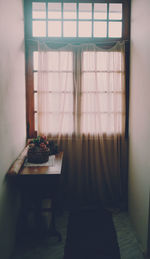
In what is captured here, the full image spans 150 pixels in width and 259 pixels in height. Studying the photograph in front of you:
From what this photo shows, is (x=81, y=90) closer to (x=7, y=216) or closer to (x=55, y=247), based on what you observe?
(x=7, y=216)

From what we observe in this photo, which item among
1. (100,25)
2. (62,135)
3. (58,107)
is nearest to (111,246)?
(62,135)

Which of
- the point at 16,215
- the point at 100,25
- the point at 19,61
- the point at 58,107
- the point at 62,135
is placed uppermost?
the point at 100,25

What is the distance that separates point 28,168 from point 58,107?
3.53 ft

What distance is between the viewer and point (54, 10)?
11.4 feet

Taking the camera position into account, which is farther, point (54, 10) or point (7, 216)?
point (54, 10)

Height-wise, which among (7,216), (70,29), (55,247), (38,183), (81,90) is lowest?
(55,247)

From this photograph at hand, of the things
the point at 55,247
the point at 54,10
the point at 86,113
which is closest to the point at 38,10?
the point at 54,10

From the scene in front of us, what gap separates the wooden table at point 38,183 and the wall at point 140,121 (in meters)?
A: 0.96

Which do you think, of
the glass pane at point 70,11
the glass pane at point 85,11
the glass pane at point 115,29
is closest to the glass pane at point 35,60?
the glass pane at point 70,11

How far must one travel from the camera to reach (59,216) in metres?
3.50

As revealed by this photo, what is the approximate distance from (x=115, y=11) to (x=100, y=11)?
0.21 meters

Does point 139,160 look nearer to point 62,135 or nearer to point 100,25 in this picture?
point 62,135

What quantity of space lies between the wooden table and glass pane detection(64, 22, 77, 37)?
1840 mm

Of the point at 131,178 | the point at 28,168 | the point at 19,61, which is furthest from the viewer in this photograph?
the point at 131,178
